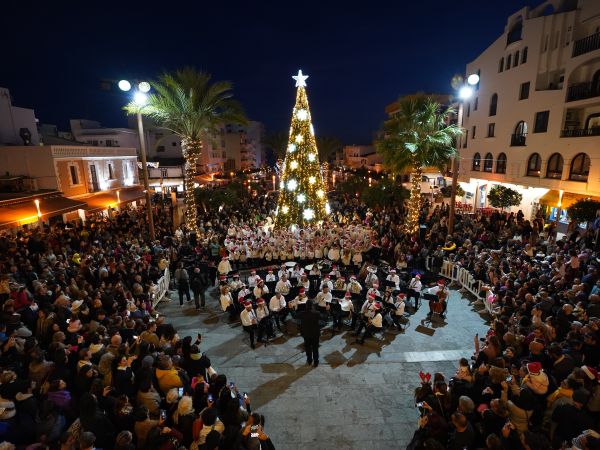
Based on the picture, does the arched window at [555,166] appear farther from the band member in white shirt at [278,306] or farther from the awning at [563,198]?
the band member in white shirt at [278,306]

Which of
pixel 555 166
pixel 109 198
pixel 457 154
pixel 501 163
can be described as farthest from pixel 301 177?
pixel 109 198

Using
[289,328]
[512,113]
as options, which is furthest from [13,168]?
[512,113]

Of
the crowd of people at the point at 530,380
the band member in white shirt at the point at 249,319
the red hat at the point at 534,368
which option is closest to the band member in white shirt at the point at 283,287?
the band member in white shirt at the point at 249,319

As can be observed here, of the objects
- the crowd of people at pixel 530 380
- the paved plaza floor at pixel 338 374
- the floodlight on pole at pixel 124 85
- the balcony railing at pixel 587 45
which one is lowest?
the paved plaza floor at pixel 338 374

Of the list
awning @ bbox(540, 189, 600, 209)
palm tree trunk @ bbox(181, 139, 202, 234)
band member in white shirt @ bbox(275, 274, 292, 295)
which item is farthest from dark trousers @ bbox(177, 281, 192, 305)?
awning @ bbox(540, 189, 600, 209)

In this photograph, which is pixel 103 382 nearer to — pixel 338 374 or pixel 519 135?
pixel 338 374

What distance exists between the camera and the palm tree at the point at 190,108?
18688mm

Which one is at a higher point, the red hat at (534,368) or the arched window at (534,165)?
the arched window at (534,165)

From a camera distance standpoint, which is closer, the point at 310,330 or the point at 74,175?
the point at 310,330

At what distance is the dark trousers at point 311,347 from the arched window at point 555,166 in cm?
1821

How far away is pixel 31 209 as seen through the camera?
1769 centimetres

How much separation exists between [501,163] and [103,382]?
26200 mm

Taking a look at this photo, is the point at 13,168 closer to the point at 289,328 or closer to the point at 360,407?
the point at 289,328

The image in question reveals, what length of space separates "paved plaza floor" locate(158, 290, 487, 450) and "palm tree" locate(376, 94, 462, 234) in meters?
9.17
